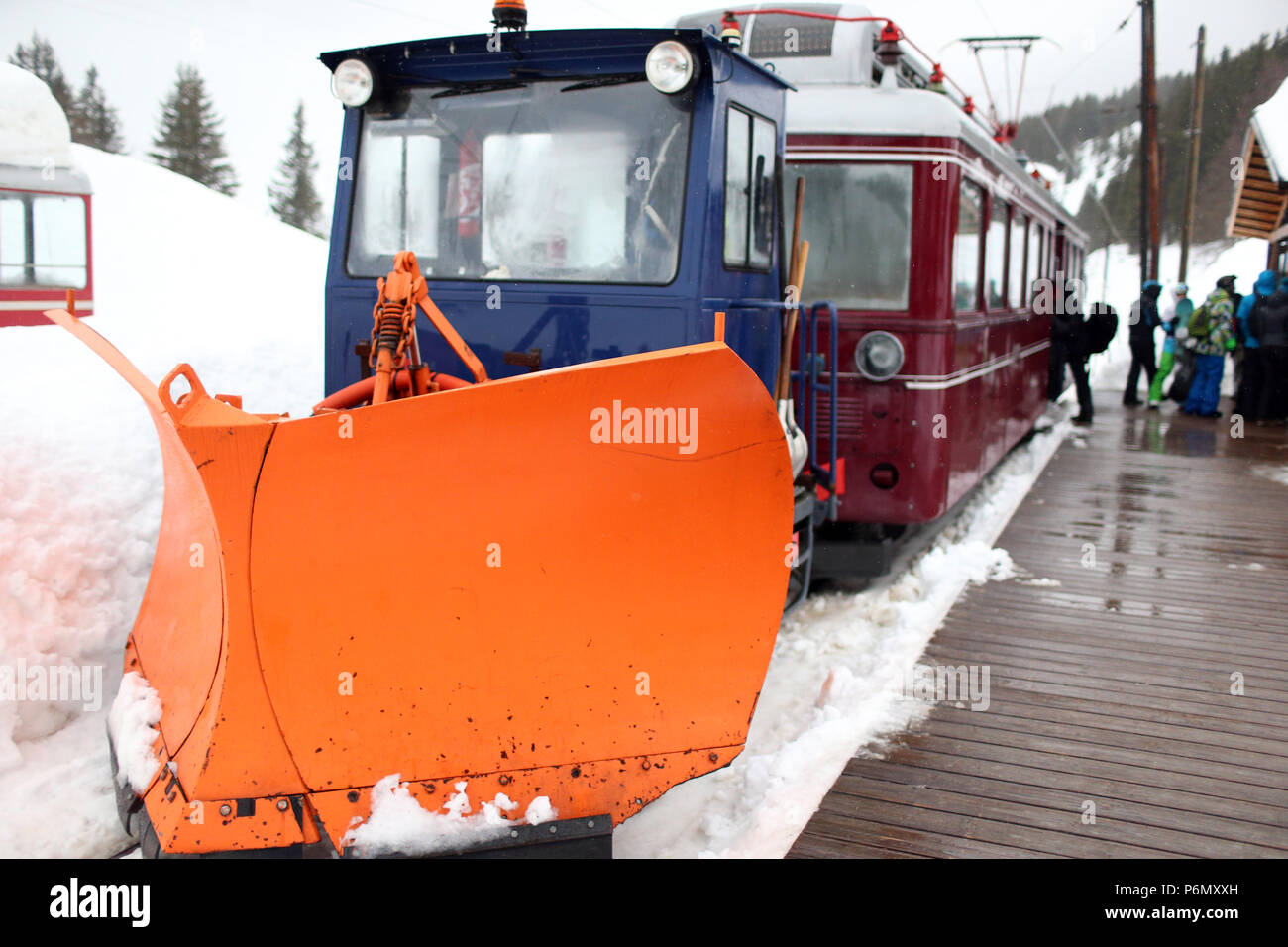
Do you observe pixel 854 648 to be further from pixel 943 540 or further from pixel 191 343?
pixel 191 343

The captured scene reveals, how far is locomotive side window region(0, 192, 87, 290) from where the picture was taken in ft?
48.3

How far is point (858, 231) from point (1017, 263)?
3.08 m

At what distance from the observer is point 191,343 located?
816cm

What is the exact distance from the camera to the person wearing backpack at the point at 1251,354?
44.5 ft

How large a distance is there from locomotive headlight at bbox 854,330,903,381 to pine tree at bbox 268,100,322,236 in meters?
58.3

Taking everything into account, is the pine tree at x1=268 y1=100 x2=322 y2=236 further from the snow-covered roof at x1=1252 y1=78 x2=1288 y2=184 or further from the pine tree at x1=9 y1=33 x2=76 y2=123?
the snow-covered roof at x1=1252 y1=78 x2=1288 y2=184

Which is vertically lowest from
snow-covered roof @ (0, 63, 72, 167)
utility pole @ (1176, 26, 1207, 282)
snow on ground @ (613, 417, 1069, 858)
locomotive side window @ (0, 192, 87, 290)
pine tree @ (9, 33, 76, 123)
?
snow on ground @ (613, 417, 1069, 858)

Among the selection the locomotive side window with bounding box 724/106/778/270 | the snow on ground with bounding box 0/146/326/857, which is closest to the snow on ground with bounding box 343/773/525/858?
the snow on ground with bounding box 0/146/326/857

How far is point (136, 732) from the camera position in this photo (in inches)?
121

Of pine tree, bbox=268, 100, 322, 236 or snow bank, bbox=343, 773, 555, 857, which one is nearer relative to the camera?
snow bank, bbox=343, 773, 555, 857

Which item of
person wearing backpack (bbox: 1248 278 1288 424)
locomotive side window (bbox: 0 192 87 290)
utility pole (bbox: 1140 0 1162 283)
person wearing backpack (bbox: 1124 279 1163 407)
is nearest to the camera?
person wearing backpack (bbox: 1248 278 1288 424)

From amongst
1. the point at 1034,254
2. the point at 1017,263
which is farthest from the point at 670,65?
the point at 1034,254
